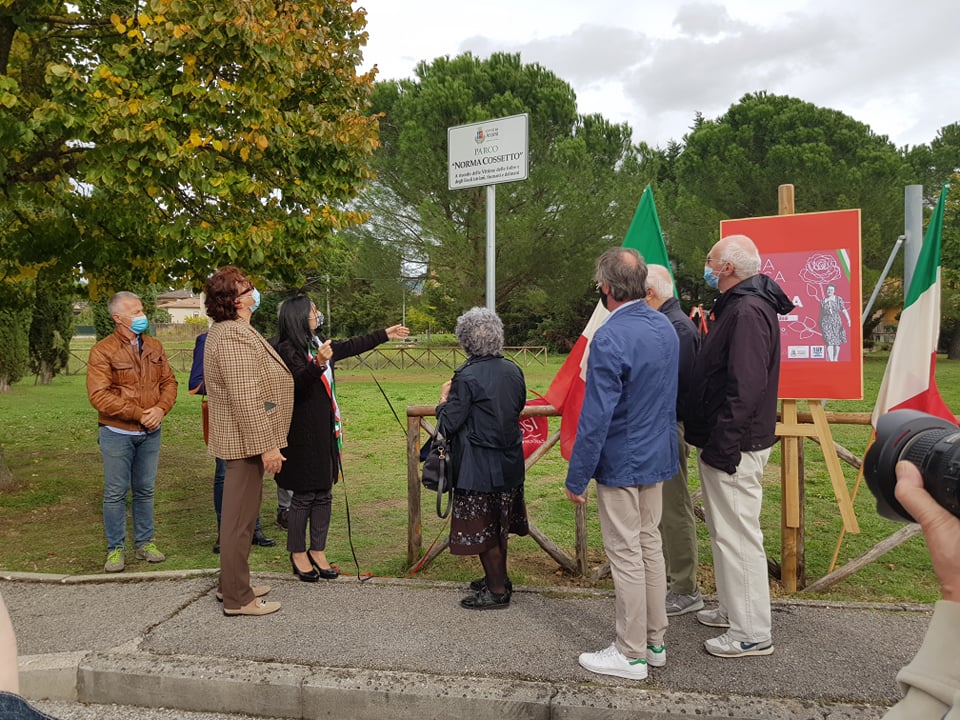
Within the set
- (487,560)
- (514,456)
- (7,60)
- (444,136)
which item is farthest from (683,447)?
(444,136)

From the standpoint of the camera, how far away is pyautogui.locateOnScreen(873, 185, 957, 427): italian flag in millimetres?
4184

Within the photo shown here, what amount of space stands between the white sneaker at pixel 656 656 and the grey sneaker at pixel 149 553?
357cm

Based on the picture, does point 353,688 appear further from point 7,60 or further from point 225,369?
point 7,60

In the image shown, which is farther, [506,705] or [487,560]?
[487,560]

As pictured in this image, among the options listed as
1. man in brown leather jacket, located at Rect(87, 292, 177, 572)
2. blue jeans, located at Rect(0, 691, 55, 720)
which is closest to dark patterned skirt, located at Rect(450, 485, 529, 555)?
man in brown leather jacket, located at Rect(87, 292, 177, 572)

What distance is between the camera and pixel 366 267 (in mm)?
27625

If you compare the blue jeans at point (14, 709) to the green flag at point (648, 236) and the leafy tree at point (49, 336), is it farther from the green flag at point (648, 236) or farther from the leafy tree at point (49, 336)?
the leafy tree at point (49, 336)

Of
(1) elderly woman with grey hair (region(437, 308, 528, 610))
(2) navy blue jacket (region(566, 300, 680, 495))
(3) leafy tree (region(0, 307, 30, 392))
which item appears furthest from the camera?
(3) leafy tree (region(0, 307, 30, 392))

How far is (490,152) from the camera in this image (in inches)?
186

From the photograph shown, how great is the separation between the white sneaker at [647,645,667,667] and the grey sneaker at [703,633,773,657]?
27 cm

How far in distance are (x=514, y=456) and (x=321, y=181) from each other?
378 cm

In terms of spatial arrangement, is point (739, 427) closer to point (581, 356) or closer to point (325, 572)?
point (581, 356)

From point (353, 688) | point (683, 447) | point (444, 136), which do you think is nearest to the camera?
point (353, 688)

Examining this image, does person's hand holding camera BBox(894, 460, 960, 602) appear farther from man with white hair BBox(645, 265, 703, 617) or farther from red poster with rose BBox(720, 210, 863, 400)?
red poster with rose BBox(720, 210, 863, 400)
